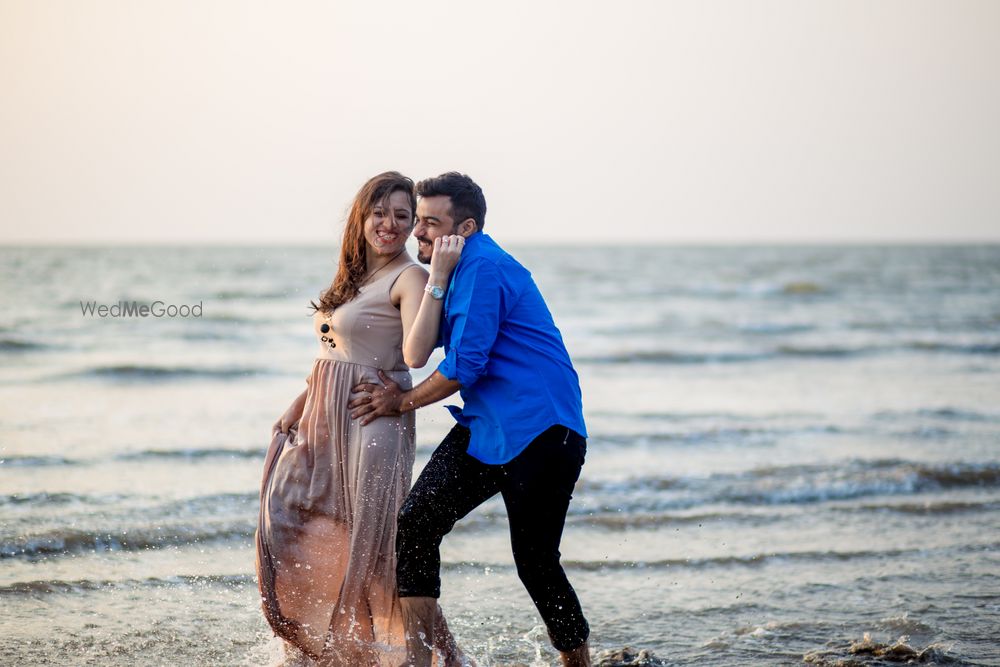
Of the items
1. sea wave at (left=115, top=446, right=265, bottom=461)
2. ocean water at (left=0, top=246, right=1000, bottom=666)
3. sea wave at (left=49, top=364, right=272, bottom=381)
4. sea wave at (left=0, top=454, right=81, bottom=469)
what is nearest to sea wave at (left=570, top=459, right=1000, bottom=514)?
ocean water at (left=0, top=246, right=1000, bottom=666)

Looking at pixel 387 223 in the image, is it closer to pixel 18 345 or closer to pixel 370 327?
pixel 370 327

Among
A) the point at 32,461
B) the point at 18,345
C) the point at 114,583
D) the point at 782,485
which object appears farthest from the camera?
the point at 18,345

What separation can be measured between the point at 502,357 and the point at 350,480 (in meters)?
0.94

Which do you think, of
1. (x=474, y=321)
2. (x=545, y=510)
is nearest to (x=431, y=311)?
(x=474, y=321)

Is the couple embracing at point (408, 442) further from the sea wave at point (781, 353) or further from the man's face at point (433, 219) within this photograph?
the sea wave at point (781, 353)

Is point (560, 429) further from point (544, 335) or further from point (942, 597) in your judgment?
point (942, 597)

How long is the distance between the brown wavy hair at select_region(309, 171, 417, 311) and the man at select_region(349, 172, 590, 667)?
24cm

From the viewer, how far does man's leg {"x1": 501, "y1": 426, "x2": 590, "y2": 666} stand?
3854mm

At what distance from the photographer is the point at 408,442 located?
14.4ft

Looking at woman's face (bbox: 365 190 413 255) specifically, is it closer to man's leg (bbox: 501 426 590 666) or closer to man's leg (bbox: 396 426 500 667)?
man's leg (bbox: 396 426 500 667)

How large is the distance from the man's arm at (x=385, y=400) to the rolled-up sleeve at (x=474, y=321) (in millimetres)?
272

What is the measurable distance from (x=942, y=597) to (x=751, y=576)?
3.57ft

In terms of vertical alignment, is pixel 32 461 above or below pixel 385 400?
below

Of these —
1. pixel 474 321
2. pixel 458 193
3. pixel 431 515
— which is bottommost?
pixel 431 515
